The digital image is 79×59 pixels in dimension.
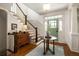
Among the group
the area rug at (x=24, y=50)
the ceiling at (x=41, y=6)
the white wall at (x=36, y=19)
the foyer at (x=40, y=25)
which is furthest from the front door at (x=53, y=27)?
the area rug at (x=24, y=50)

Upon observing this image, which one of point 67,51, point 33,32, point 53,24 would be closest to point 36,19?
point 33,32

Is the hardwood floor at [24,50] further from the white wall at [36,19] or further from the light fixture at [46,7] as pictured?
the light fixture at [46,7]

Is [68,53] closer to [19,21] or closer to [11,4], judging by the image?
[19,21]

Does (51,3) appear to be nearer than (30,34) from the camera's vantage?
Yes

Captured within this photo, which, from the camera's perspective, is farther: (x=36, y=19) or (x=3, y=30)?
(x=36, y=19)

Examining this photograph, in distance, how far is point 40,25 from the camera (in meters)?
2.50

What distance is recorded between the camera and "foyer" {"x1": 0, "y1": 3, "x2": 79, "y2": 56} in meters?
2.42

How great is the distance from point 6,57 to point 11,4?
1.22 m

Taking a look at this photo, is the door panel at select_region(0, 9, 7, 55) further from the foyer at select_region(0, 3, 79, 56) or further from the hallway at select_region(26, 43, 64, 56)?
the hallway at select_region(26, 43, 64, 56)

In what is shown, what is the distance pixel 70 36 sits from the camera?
8.66 ft

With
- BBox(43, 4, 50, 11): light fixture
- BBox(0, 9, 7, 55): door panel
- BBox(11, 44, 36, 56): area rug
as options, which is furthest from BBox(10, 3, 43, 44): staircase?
BBox(43, 4, 50, 11): light fixture

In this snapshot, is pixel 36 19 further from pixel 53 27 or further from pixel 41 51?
pixel 41 51

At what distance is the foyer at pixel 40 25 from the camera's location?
2420 mm

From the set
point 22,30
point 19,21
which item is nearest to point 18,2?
point 19,21
